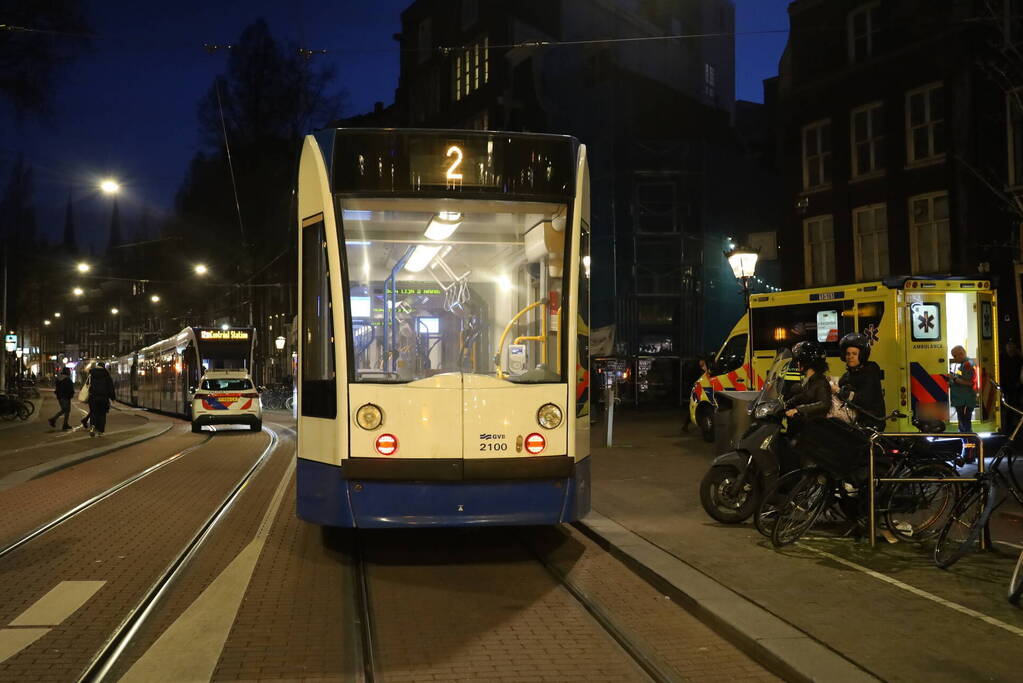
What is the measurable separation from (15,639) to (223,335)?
24920 mm

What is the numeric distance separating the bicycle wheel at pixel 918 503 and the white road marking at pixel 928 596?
2.38 ft

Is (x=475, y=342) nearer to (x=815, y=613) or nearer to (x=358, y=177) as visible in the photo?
(x=358, y=177)

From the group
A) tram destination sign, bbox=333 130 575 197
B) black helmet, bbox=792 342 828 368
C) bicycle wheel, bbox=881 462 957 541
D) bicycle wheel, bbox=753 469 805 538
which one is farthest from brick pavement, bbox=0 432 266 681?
bicycle wheel, bbox=881 462 957 541

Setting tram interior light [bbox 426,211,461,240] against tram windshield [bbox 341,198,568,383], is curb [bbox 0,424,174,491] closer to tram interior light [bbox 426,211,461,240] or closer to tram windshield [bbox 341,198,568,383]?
tram windshield [bbox 341,198,568,383]

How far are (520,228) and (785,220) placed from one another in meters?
22.4

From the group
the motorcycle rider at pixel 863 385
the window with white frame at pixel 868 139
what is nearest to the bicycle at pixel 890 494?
the motorcycle rider at pixel 863 385

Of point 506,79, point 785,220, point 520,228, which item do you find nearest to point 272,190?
point 506,79

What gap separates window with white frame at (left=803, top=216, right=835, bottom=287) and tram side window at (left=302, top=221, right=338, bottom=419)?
22.1 m

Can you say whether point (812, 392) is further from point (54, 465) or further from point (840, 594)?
point (54, 465)

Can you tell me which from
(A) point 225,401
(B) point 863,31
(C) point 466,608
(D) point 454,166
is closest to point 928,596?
(C) point 466,608

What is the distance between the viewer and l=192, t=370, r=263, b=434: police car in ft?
80.1

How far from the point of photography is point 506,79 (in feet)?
133

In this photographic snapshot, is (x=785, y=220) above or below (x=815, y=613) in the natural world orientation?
above

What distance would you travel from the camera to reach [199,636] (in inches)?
209
